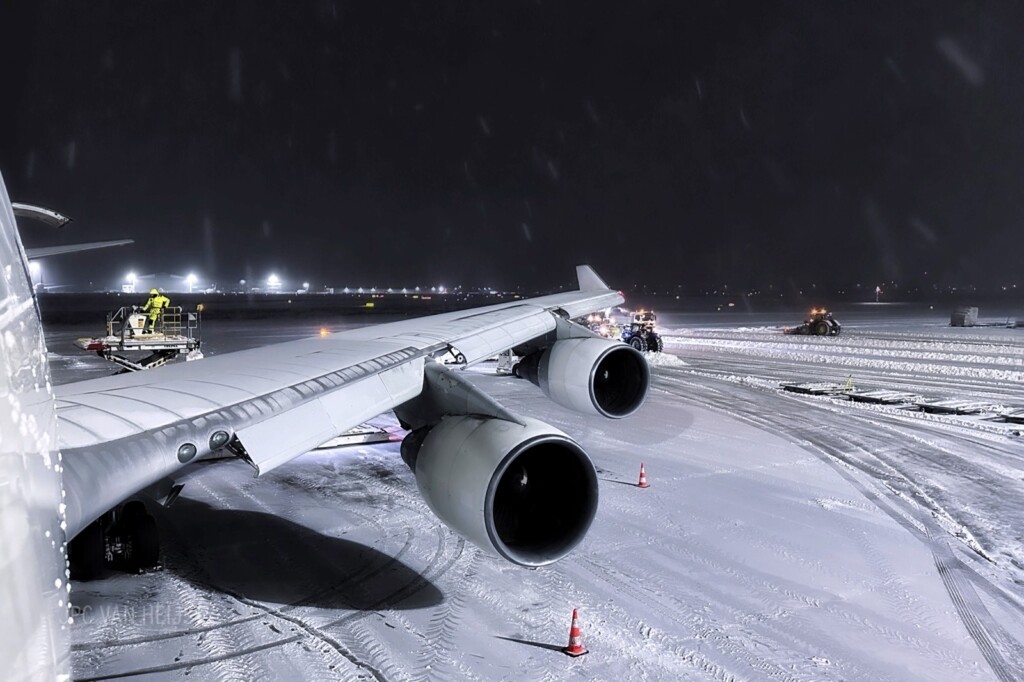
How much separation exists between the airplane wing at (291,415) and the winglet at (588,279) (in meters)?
6.18

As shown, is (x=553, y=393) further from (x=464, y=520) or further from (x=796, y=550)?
(x=464, y=520)

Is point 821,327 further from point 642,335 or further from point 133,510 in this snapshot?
point 133,510

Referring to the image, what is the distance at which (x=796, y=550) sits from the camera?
830 cm

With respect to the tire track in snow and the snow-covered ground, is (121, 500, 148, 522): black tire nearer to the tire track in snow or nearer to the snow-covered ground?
the snow-covered ground

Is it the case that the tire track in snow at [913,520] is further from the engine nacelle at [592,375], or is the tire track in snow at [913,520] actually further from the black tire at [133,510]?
the black tire at [133,510]

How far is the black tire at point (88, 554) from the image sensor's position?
6797mm

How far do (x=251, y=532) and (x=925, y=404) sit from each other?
16.6m

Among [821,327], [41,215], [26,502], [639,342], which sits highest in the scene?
[41,215]

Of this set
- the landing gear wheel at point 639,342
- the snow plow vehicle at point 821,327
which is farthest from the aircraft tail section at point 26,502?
the snow plow vehicle at point 821,327

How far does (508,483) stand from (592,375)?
329 cm

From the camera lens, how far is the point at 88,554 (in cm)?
697

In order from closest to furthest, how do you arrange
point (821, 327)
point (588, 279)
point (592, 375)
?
point (592, 375) → point (588, 279) → point (821, 327)

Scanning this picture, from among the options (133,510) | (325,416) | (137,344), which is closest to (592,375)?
→ (325,416)

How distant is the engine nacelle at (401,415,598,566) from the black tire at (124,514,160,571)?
408 cm
